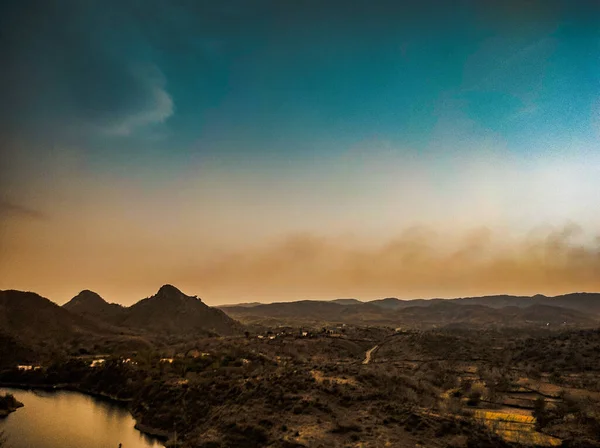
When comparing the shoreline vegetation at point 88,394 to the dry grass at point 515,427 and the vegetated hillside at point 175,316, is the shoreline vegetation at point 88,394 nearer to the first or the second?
the dry grass at point 515,427

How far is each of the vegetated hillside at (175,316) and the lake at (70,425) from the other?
2984 inches

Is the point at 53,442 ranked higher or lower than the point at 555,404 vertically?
lower

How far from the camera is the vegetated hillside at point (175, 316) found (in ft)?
452

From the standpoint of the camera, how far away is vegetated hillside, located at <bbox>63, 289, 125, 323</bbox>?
149875mm

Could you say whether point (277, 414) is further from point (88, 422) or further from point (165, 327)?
point (165, 327)

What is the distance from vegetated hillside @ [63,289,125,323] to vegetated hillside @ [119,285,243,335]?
6239mm

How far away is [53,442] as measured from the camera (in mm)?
37062

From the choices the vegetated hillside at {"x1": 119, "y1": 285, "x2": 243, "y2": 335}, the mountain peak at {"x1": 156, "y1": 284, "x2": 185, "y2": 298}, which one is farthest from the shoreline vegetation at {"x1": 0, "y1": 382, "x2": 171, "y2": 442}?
the mountain peak at {"x1": 156, "y1": 284, "x2": 185, "y2": 298}

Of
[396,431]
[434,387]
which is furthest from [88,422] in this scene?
[434,387]

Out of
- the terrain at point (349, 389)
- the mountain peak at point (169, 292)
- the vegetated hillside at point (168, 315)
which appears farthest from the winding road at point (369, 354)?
the mountain peak at point (169, 292)

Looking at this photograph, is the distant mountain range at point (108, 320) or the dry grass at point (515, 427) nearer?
the dry grass at point (515, 427)

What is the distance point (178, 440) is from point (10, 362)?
5732 cm

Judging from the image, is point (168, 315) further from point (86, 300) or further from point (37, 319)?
point (86, 300)

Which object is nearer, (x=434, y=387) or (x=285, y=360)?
(x=434, y=387)
